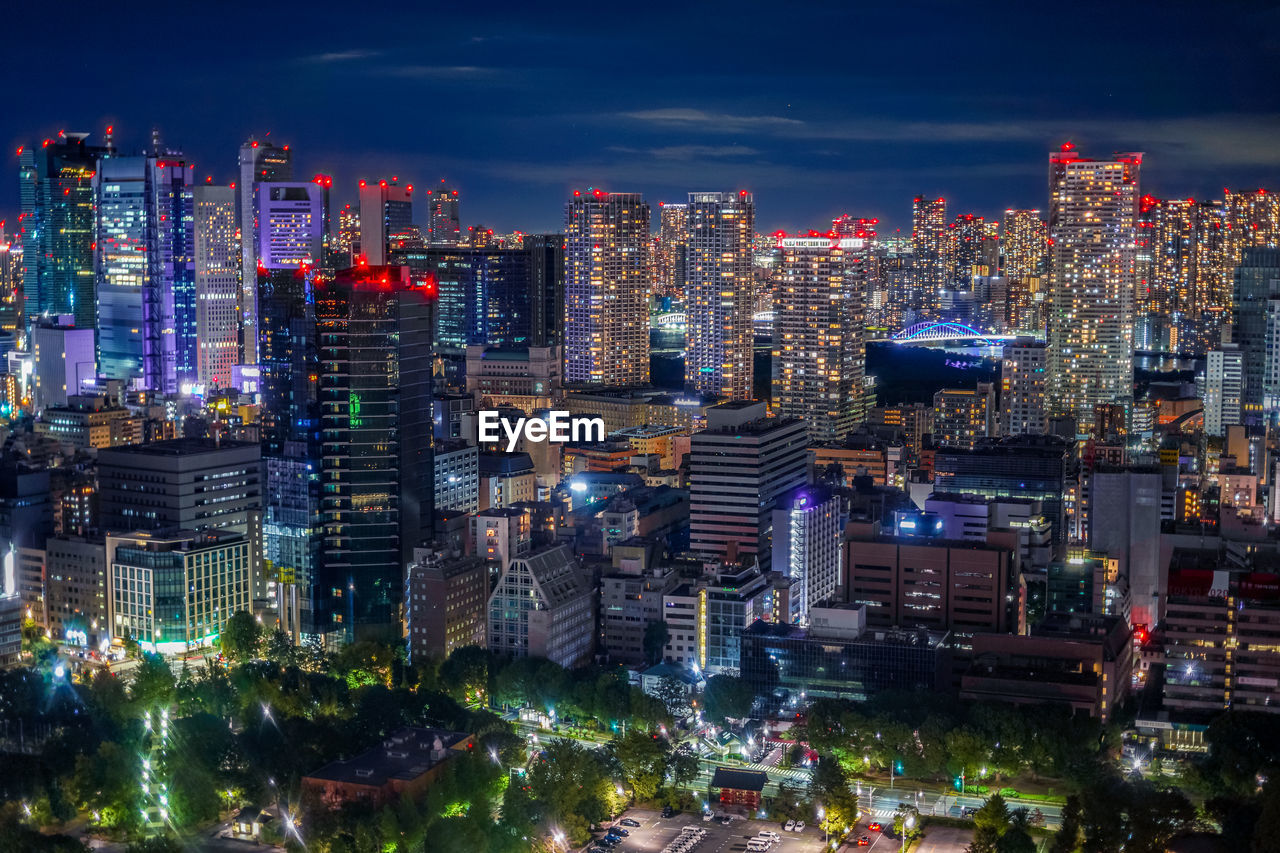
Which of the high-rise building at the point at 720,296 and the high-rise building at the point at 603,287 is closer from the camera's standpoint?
the high-rise building at the point at 720,296

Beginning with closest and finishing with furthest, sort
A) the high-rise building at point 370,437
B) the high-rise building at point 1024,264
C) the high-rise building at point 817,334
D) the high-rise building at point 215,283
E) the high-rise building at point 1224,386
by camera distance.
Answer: the high-rise building at point 370,437
the high-rise building at point 1224,386
the high-rise building at point 817,334
the high-rise building at point 215,283
the high-rise building at point 1024,264

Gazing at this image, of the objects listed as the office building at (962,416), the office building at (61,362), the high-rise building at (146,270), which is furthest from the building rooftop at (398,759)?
the office building at (61,362)

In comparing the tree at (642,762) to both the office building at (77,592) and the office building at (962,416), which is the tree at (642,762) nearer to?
the office building at (77,592)

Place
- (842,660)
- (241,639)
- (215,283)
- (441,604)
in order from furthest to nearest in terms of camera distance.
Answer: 1. (215,283)
2. (241,639)
3. (441,604)
4. (842,660)

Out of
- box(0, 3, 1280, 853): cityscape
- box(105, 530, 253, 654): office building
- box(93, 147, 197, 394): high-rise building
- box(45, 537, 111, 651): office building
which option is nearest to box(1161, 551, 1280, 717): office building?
box(0, 3, 1280, 853): cityscape

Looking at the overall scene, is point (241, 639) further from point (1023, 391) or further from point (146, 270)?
point (1023, 391)

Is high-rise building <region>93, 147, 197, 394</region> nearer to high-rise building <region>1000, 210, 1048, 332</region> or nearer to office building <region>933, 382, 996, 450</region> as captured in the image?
office building <region>933, 382, 996, 450</region>

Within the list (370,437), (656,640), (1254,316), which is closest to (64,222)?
(370,437)
